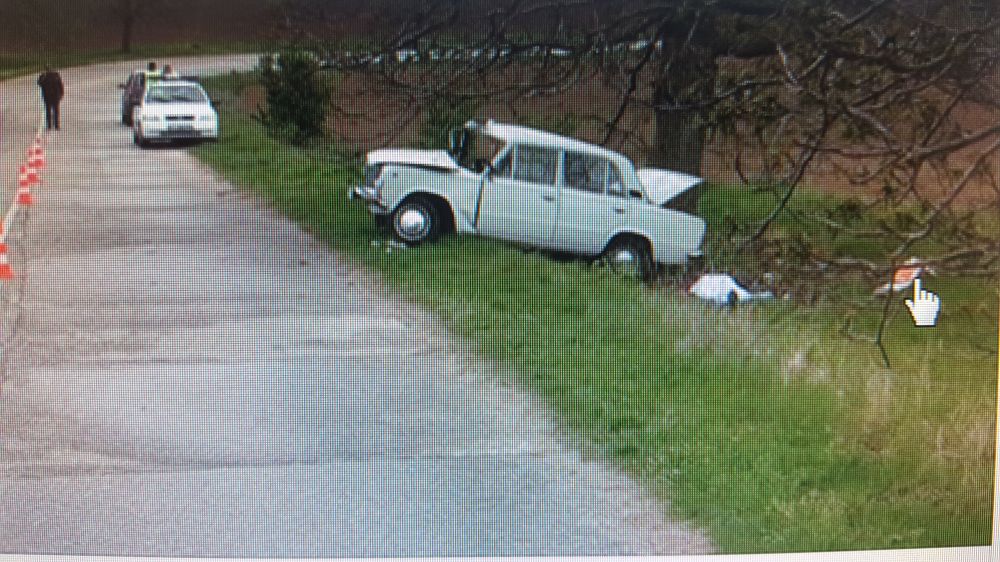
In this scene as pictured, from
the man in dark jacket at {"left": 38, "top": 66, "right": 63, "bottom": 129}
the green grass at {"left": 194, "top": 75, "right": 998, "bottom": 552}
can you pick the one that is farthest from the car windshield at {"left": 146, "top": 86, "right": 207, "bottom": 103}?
the man in dark jacket at {"left": 38, "top": 66, "right": 63, "bottom": 129}

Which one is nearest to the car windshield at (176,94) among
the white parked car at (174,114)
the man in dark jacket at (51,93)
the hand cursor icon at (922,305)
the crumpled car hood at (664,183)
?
the white parked car at (174,114)

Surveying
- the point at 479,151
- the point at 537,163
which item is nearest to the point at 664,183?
the point at 537,163

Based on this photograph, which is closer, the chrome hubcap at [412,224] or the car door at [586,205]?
the car door at [586,205]

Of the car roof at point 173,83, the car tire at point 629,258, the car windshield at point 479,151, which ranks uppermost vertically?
the car roof at point 173,83

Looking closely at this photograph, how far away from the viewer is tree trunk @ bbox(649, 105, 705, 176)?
4.27m

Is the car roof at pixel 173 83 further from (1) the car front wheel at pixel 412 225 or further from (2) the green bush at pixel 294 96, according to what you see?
(1) the car front wheel at pixel 412 225

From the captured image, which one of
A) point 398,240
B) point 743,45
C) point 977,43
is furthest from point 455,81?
point 977,43

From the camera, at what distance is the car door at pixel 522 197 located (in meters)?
4.34

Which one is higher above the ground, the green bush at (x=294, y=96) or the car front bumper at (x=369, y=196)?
the green bush at (x=294, y=96)

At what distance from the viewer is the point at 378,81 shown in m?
4.23

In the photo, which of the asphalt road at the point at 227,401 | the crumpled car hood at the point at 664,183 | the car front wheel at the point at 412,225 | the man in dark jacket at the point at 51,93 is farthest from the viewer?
the car front wheel at the point at 412,225

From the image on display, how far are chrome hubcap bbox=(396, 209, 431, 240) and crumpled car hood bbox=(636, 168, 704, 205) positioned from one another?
65 cm

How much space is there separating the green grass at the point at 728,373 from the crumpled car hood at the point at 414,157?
0.07 m

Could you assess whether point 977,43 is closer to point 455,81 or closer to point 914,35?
point 914,35
